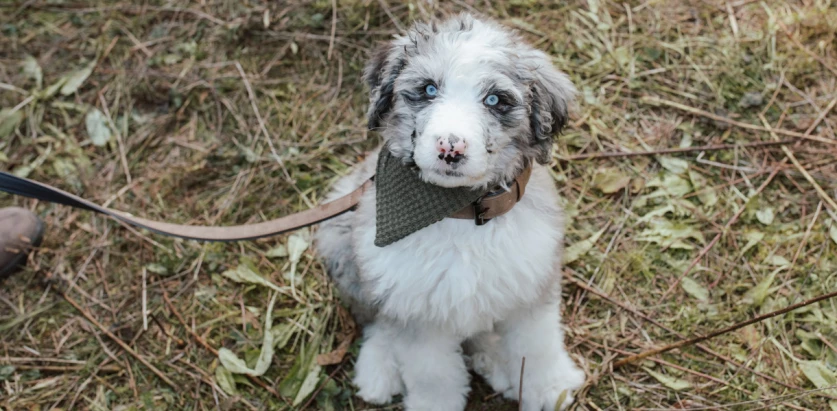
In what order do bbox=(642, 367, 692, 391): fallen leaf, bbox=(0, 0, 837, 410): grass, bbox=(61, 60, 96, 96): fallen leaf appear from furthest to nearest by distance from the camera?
1. bbox=(61, 60, 96, 96): fallen leaf
2. bbox=(0, 0, 837, 410): grass
3. bbox=(642, 367, 692, 391): fallen leaf

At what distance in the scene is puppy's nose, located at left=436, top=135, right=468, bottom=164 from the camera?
2.35 metres

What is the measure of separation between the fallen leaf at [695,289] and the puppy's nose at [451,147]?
7.26ft

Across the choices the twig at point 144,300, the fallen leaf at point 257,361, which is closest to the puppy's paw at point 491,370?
the fallen leaf at point 257,361

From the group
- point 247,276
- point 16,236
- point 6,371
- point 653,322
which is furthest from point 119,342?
point 653,322

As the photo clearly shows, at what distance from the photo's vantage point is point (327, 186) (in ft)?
15.0

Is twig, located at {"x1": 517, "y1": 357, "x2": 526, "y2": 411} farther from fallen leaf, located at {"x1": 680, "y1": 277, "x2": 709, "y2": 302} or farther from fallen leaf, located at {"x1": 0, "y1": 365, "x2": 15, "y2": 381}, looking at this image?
fallen leaf, located at {"x1": 0, "y1": 365, "x2": 15, "y2": 381}

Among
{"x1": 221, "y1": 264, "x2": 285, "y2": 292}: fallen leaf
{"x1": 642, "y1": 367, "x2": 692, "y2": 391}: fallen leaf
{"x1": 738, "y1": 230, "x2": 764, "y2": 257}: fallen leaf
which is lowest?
{"x1": 221, "y1": 264, "x2": 285, "y2": 292}: fallen leaf

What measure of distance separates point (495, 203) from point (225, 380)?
205 cm

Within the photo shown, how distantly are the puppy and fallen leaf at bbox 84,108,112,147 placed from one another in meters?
2.24

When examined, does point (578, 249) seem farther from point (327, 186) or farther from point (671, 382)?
point (327, 186)

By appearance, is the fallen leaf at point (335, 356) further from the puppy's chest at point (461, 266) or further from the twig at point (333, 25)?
the twig at point (333, 25)

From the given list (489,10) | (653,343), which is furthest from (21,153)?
(653,343)

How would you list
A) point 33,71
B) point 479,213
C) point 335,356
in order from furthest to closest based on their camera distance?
point 33,71 → point 335,356 → point 479,213

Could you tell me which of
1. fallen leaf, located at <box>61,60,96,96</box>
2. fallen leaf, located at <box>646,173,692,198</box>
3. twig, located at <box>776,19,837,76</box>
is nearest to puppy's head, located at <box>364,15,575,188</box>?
fallen leaf, located at <box>646,173,692,198</box>
